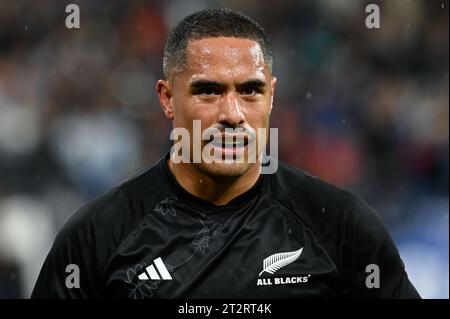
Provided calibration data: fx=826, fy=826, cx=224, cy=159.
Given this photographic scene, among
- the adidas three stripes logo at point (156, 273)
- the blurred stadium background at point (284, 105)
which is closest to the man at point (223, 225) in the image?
the adidas three stripes logo at point (156, 273)

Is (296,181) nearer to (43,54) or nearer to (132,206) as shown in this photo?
(132,206)

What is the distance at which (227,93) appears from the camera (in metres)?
3.32

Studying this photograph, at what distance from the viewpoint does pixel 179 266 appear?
330 cm

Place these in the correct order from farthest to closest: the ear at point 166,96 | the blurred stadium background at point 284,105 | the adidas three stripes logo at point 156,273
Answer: the blurred stadium background at point 284,105 < the ear at point 166,96 < the adidas three stripes logo at point 156,273

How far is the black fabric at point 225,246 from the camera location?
3.27 meters

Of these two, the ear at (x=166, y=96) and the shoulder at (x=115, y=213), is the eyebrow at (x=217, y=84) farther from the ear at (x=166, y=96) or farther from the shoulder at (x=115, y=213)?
the shoulder at (x=115, y=213)

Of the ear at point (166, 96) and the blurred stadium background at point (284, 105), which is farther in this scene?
the blurred stadium background at point (284, 105)

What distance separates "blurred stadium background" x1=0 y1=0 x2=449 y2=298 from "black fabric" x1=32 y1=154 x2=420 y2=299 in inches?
121

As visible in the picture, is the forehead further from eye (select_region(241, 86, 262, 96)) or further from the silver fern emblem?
the silver fern emblem

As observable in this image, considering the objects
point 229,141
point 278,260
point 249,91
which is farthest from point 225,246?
point 249,91

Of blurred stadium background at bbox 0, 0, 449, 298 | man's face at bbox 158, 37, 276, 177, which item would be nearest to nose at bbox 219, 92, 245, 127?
man's face at bbox 158, 37, 276, 177

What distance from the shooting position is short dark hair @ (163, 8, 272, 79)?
11.4 ft

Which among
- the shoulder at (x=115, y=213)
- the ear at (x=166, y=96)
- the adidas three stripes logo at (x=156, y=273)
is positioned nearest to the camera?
the adidas three stripes logo at (x=156, y=273)

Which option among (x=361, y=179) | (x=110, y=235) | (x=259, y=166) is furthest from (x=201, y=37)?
(x=361, y=179)
